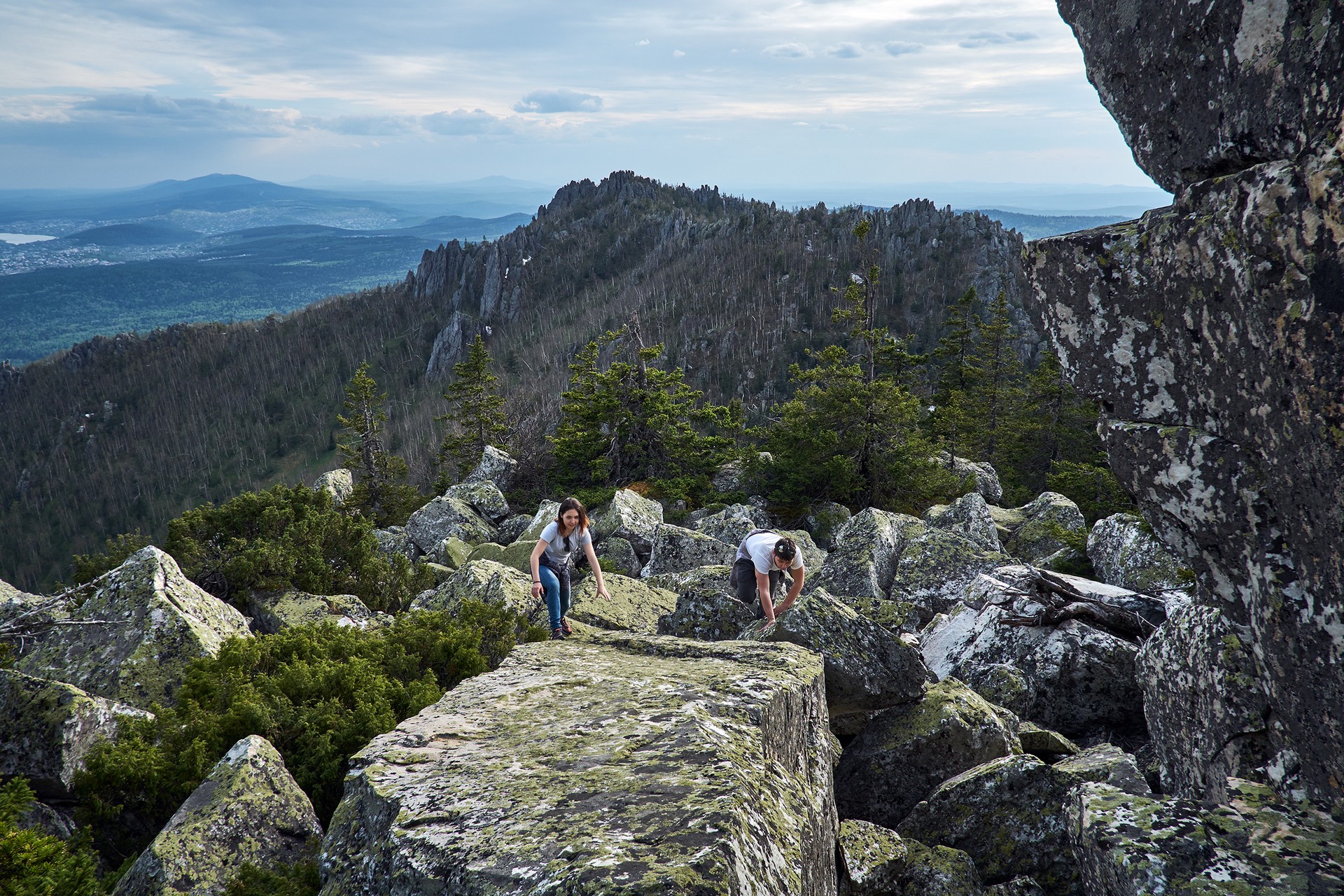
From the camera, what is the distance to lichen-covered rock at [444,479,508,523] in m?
25.8

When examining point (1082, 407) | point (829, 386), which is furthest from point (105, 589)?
point (1082, 407)

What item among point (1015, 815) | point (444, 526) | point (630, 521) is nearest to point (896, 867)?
point (1015, 815)

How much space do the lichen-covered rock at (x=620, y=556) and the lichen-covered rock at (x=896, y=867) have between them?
13084 millimetres

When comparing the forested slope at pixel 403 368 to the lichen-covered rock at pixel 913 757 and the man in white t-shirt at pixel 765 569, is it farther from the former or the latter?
the lichen-covered rock at pixel 913 757

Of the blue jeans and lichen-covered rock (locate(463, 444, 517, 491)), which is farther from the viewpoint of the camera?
lichen-covered rock (locate(463, 444, 517, 491))

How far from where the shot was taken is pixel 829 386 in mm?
23281

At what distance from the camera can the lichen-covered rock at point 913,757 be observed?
7.39 meters

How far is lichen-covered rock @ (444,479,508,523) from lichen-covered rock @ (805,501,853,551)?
1090cm

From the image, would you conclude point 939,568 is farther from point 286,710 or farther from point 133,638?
point 133,638

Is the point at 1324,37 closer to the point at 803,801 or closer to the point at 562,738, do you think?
the point at 803,801

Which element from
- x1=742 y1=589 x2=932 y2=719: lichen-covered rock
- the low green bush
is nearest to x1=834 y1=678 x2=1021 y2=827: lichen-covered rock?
x1=742 y1=589 x2=932 y2=719: lichen-covered rock

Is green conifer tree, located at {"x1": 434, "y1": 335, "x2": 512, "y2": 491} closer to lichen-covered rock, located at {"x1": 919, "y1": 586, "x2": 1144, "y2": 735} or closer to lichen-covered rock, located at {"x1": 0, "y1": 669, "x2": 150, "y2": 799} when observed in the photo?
lichen-covered rock, located at {"x1": 919, "y1": 586, "x2": 1144, "y2": 735}

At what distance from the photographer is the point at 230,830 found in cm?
532

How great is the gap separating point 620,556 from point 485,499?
857 centimetres
